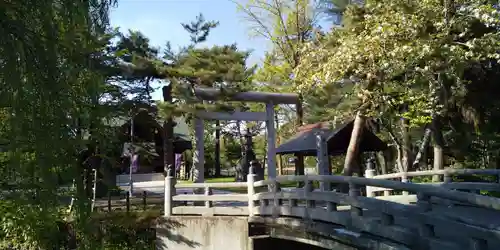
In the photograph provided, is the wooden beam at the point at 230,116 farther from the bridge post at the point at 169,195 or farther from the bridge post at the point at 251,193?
the bridge post at the point at 251,193

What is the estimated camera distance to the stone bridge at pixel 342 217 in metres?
4.76

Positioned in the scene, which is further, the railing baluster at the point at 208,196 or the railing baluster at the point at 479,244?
the railing baluster at the point at 208,196

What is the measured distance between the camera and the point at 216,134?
34406mm

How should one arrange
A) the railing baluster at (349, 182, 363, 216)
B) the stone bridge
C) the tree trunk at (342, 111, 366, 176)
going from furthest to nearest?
the tree trunk at (342, 111, 366, 176) → the railing baluster at (349, 182, 363, 216) → the stone bridge

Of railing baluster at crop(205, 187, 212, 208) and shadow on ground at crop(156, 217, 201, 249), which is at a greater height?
railing baluster at crop(205, 187, 212, 208)

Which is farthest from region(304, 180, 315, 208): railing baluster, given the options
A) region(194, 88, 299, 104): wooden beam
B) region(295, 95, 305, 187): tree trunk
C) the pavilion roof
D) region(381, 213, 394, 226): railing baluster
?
the pavilion roof

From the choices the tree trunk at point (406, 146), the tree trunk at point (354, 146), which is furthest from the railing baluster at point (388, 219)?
the tree trunk at point (406, 146)

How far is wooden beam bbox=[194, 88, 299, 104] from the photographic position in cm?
1181

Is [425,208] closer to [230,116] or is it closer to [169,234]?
[169,234]

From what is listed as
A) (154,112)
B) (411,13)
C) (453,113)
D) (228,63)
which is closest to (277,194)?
(228,63)

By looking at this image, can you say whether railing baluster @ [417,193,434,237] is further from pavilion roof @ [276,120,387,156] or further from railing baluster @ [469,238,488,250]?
pavilion roof @ [276,120,387,156]

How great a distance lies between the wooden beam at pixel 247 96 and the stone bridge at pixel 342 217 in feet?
8.85

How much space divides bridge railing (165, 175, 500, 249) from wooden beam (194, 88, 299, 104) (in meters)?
Result: 2.93

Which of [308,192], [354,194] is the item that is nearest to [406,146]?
[308,192]
